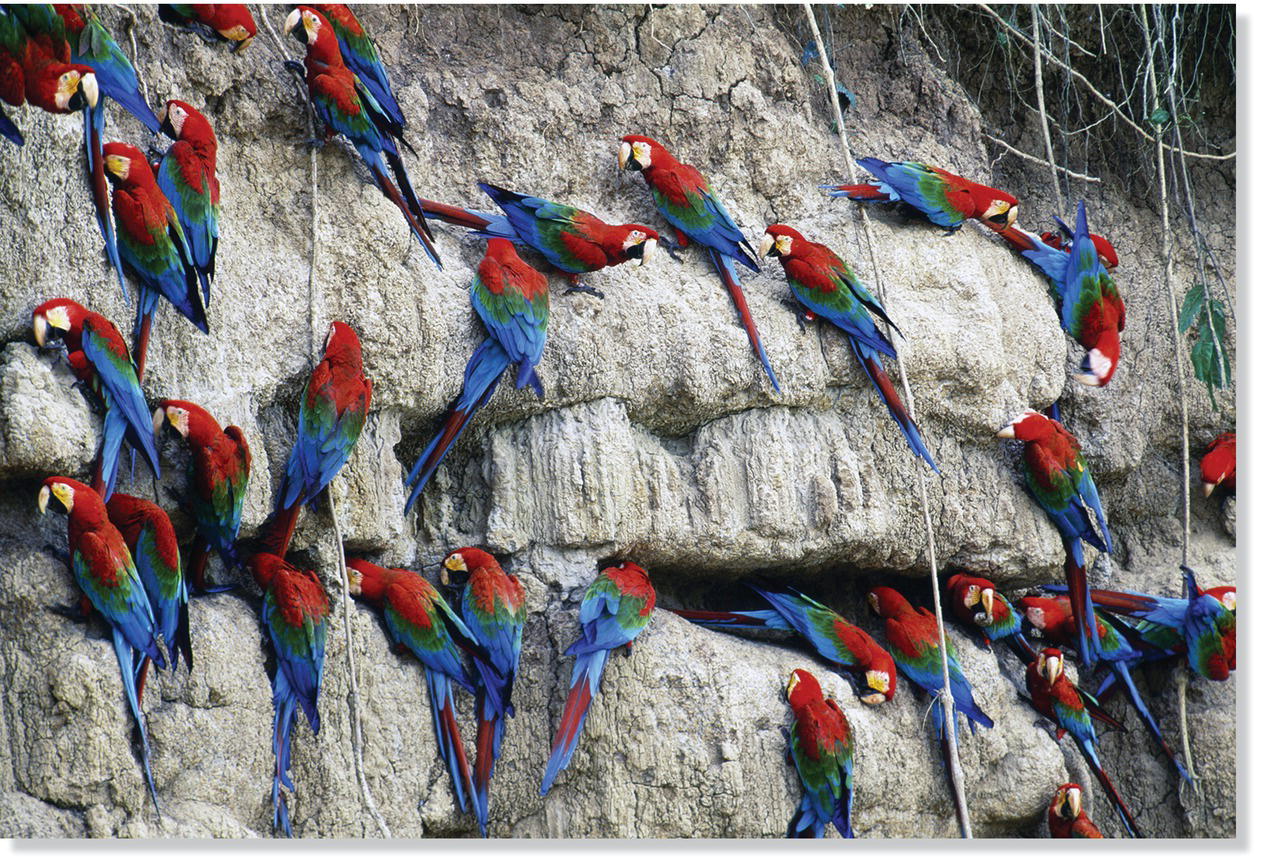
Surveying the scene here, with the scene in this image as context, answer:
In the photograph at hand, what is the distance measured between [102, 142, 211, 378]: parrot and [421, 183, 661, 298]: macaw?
23.5 inches

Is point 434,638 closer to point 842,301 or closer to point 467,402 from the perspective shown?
point 467,402

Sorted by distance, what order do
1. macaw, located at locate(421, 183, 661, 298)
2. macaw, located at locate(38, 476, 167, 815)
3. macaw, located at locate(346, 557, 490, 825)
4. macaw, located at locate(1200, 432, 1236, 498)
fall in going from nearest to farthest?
1. macaw, located at locate(38, 476, 167, 815)
2. macaw, located at locate(346, 557, 490, 825)
3. macaw, located at locate(421, 183, 661, 298)
4. macaw, located at locate(1200, 432, 1236, 498)

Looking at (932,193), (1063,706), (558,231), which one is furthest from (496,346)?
(1063,706)

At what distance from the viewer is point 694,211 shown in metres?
2.96

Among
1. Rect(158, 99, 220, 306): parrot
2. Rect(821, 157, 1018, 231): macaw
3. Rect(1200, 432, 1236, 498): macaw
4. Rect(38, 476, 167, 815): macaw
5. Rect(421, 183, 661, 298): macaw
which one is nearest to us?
Rect(38, 476, 167, 815): macaw

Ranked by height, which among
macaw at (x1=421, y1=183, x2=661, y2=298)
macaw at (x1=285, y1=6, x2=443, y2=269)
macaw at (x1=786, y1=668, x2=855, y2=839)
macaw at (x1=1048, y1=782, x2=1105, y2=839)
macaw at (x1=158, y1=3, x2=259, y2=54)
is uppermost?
macaw at (x1=158, y1=3, x2=259, y2=54)

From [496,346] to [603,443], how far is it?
31 centimetres

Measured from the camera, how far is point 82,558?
2.18 m

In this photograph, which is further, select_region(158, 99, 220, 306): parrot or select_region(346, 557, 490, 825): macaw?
select_region(346, 557, 490, 825): macaw

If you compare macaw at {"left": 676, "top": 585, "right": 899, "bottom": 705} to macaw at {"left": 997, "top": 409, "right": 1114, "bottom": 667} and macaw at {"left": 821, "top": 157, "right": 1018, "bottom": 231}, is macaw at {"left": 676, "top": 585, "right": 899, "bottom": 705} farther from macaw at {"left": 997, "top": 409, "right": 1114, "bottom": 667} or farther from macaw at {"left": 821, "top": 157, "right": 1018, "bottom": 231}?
macaw at {"left": 821, "top": 157, "right": 1018, "bottom": 231}

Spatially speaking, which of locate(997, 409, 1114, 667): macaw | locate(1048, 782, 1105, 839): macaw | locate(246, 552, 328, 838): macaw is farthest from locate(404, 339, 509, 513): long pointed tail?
locate(1048, 782, 1105, 839): macaw

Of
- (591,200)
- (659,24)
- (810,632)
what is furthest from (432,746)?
(659,24)

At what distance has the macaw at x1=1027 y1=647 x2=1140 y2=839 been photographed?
305 centimetres

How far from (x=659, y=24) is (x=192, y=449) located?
164cm
